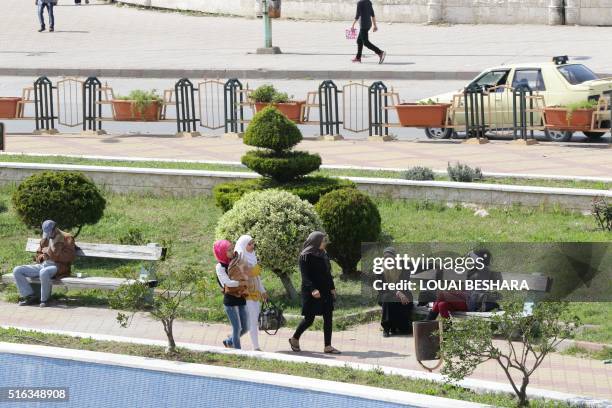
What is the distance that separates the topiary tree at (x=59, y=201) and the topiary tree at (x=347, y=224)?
10.6ft

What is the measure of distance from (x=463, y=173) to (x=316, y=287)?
5.65 metres

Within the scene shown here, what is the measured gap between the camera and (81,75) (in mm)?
34844

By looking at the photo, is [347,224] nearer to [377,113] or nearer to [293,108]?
[377,113]

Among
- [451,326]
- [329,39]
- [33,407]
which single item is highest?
[329,39]

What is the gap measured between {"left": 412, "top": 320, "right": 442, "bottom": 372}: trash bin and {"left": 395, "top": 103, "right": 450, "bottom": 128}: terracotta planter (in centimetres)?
1106

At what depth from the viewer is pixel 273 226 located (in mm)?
15562

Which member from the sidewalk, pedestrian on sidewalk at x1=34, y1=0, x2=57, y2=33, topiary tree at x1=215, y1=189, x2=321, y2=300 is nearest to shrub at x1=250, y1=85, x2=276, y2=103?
the sidewalk

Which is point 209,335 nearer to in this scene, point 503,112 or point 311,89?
point 503,112

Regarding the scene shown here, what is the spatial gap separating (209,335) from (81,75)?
20730 millimetres

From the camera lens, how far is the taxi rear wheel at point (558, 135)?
2312 centimetres

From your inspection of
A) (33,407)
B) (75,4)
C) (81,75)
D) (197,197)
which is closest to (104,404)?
(33,407)

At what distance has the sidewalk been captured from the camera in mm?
32966

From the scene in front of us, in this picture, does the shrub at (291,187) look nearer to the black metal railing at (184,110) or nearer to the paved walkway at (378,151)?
the paved walkway at (378,151)

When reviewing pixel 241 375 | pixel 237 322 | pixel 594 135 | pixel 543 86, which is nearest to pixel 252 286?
pixel 237 322
